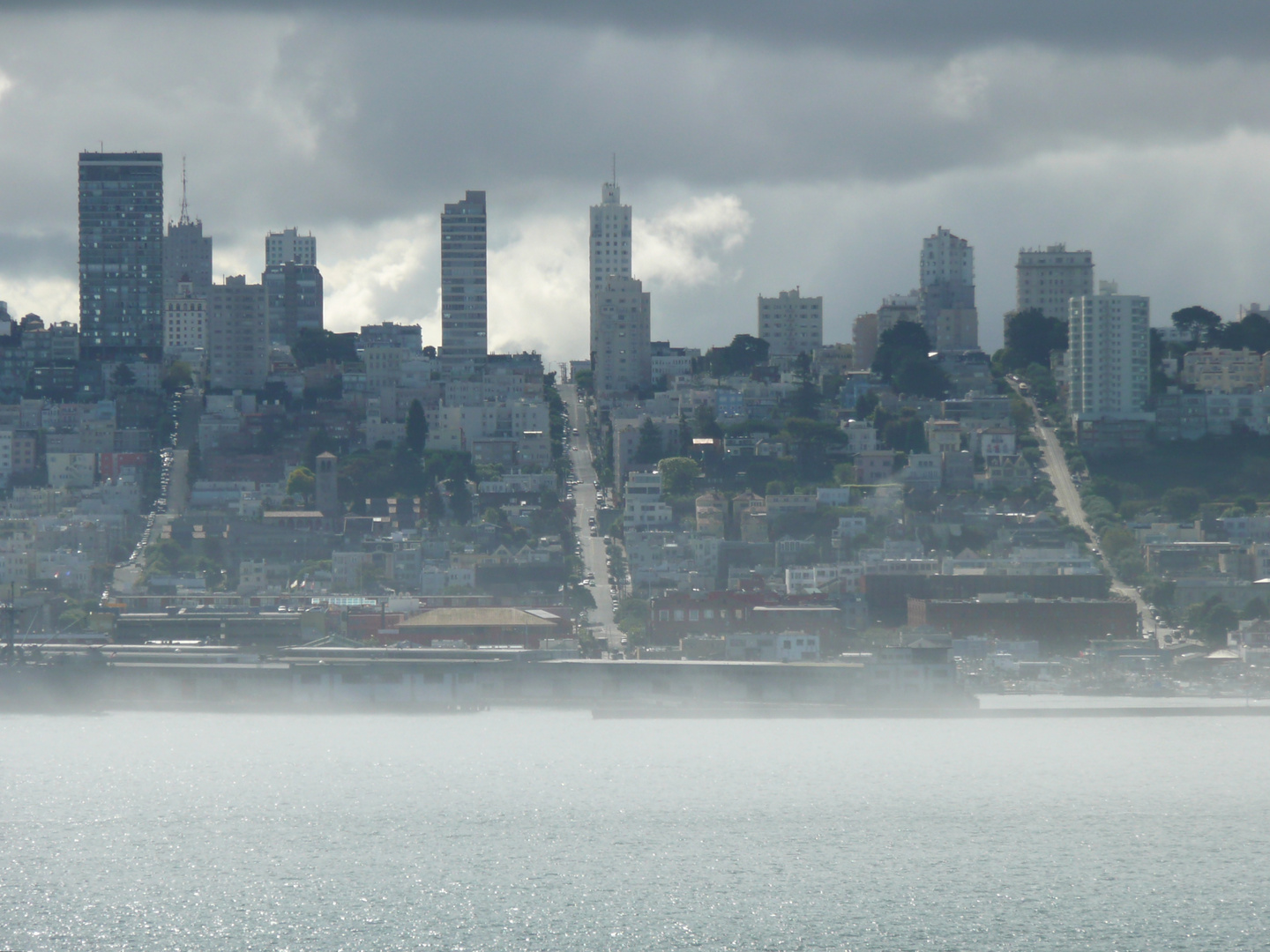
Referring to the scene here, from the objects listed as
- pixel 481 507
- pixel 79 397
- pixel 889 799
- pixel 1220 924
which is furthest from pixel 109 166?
pixel 1220 924

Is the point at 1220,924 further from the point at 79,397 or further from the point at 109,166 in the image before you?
the point at 109,166

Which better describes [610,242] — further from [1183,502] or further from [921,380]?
[1183,502]

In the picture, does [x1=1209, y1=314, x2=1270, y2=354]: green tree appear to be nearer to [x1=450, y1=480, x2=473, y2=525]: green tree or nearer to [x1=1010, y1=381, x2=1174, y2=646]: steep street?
[x1=1010, y1=381, x2=1174, y2=646]: steep street

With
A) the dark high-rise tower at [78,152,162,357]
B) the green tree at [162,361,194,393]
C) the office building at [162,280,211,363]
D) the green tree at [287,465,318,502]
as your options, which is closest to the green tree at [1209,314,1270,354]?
the green tree at [287,465,318,502]

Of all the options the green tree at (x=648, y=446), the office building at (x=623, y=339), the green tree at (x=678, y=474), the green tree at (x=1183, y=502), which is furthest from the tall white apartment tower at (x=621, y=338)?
the green tree at (x=1183, y=502)

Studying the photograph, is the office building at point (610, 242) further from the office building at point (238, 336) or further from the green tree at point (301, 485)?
the green tree at point (301, 485)

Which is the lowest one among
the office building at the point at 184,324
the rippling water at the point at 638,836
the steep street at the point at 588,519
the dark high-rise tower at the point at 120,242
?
the rippling water at the point at 638,836

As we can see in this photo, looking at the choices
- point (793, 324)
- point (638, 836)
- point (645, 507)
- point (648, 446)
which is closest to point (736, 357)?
point (793, 324)
